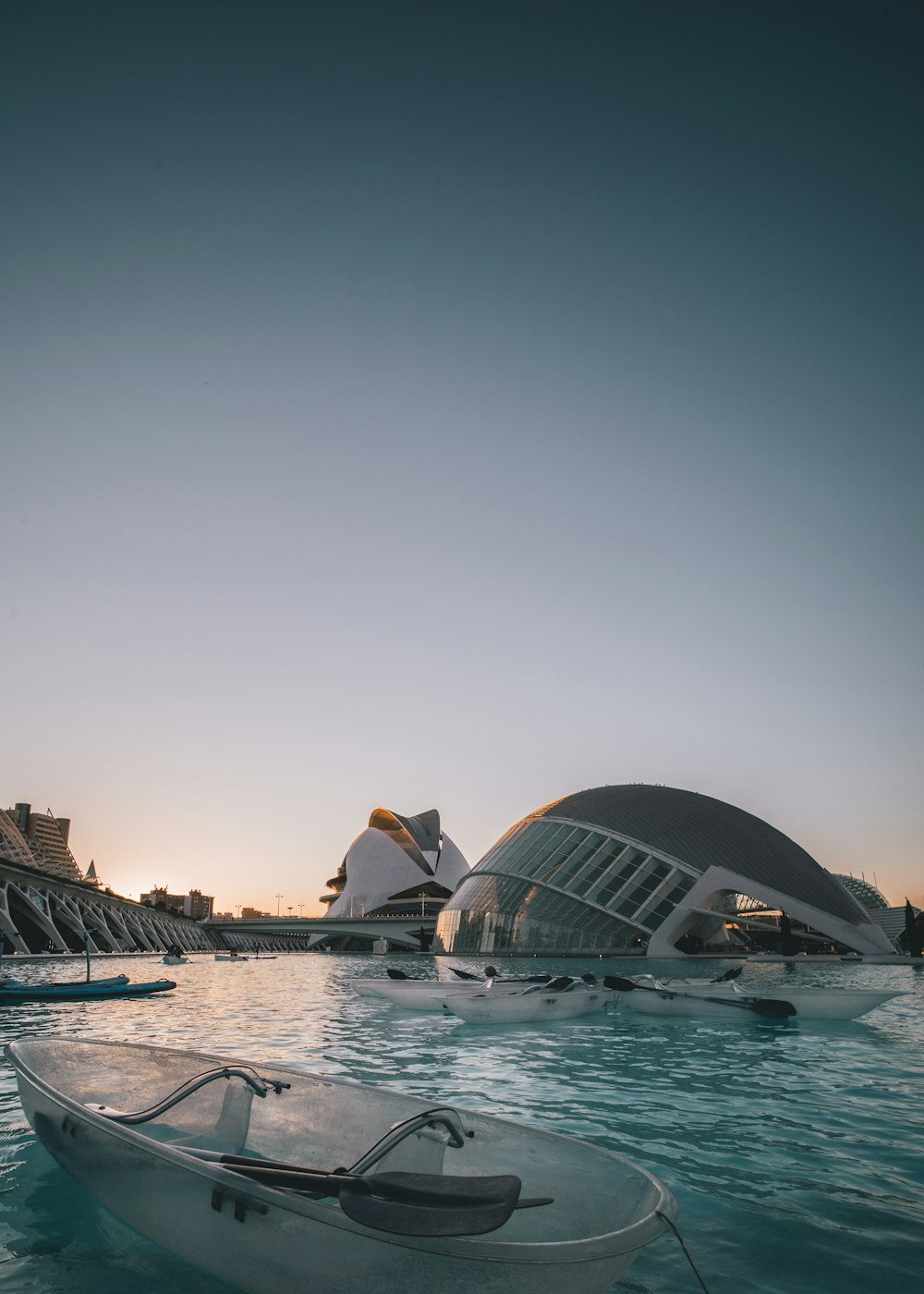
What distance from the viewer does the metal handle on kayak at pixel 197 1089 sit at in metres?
6.96

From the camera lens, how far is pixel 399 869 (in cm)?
13250

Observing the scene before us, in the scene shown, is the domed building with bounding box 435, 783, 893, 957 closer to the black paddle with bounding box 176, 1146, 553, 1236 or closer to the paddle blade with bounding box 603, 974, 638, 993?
the paddle blade with bounding box 603, 974, 638, 993

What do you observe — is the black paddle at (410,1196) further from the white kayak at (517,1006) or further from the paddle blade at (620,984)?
the paddle blade at (620,984)

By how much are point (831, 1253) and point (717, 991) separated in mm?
18829

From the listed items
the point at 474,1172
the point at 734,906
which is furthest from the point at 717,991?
the point at 734,906

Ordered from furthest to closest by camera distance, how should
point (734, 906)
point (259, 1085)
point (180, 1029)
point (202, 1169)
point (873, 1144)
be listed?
→ point (734, 906)
point (180, 1029)
point (873, 1144)
point (259, 1085)
point (202, 1169)

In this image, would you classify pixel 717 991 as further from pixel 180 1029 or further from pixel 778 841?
pixel 778 841

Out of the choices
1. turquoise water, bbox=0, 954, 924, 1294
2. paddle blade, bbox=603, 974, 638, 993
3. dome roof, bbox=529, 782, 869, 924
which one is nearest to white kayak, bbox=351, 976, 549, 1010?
turquoise water, bbox=0, 954, 924, 1294

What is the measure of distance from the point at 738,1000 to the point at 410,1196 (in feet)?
65.7

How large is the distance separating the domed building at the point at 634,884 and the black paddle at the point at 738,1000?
125 feet

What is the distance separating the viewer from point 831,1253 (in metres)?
6.16

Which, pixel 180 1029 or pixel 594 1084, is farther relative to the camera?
pixel 180 1029

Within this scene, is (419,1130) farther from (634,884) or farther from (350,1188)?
(634,884)

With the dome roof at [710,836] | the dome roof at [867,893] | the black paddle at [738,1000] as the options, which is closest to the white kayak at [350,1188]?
the black paddle at [738,1000]
